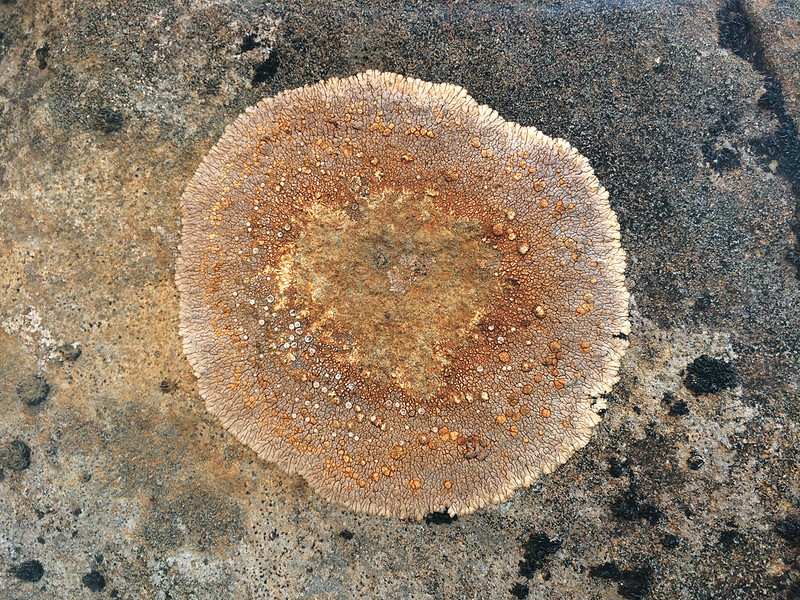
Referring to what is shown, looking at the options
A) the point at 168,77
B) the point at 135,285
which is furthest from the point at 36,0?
the point at 135,285

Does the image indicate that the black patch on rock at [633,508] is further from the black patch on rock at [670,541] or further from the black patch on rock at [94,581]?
the black patch on rock at [94,581]

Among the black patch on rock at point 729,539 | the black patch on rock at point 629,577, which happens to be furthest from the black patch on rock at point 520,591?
the black patch on rock at point 729,539

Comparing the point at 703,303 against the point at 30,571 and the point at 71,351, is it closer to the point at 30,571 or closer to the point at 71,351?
the point at 71,351

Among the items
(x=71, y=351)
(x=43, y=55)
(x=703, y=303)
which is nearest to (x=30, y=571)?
(x=71, y=351)

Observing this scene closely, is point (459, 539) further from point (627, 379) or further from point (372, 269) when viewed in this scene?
point (372, 269)

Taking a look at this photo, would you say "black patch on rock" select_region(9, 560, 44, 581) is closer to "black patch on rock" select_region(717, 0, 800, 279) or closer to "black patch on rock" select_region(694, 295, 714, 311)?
"black patch on rock" select_region(694, 295, 714, 311)

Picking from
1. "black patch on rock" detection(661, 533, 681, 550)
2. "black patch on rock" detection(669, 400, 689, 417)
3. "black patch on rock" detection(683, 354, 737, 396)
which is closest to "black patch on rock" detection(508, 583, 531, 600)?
"black patch on rock" detection(661, 533, 681, 550)
